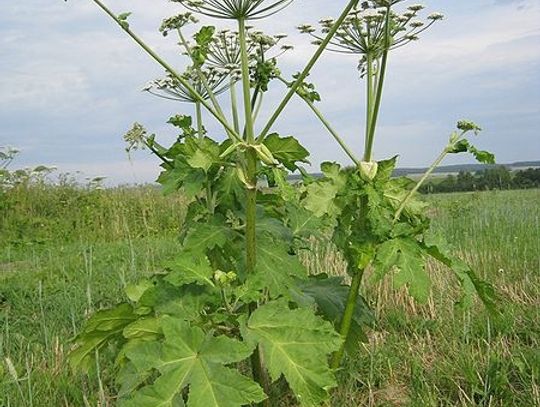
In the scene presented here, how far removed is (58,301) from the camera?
5953mm

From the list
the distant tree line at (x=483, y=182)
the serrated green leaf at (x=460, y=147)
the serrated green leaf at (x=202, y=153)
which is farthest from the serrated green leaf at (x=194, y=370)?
the distant tree line at (x=483, y=182)

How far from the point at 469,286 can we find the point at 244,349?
965mm

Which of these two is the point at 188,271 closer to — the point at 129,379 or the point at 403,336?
the point at 129,379

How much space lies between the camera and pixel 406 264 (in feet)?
8.20

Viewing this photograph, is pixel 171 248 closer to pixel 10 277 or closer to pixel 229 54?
pixel 10 277

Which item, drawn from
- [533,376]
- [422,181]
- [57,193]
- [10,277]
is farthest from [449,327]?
[57,193]

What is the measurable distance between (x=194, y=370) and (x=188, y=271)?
1.26 ft

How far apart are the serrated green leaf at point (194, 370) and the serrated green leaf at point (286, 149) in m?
0.74

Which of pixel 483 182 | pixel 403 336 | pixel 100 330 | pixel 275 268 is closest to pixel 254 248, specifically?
pixel 275 268

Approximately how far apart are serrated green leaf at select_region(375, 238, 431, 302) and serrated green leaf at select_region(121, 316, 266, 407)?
62cm

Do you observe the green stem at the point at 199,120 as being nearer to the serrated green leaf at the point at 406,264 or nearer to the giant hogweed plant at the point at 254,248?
the giant hogweed plant at the point at 254,248

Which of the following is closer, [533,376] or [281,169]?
[281,169]

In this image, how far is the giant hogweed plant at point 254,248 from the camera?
2.22 metres

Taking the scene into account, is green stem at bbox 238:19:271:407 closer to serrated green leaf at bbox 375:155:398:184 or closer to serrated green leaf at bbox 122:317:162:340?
serrated green leaf at bbox 122:317:162:340
